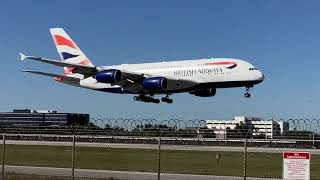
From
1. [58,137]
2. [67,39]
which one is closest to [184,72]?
[67,39]

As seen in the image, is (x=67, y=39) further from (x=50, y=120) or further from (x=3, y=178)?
(x=50, y=120)

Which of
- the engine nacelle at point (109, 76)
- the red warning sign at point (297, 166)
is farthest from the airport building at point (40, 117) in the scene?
the red warning sign at point (297, 166)

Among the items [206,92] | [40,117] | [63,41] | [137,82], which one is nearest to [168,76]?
[137,82]

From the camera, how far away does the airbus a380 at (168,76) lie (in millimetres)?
42656

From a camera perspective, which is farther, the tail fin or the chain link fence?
the tail fin

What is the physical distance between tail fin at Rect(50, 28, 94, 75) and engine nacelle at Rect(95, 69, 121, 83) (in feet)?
36.8

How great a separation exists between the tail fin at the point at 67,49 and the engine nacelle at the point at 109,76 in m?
11.2

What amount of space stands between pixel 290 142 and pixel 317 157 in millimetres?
16692

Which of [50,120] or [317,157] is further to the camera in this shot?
[50,120]

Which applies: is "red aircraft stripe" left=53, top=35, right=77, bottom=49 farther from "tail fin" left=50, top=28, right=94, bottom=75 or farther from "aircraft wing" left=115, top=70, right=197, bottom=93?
"aircraft wing" left=115, top=70, right=197, bottom=93

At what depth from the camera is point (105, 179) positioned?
20766mm

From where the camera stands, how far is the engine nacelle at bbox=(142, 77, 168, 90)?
42625 millimetres

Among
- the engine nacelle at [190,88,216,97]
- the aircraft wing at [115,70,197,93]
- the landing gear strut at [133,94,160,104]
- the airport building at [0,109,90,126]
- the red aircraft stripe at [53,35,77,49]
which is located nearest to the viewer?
the aircraft wing at [115,70,197,93]

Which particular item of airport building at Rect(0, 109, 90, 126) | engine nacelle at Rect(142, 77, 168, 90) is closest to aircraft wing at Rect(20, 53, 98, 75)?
engine nacelle at Rect(142, 77, 168, 90)
